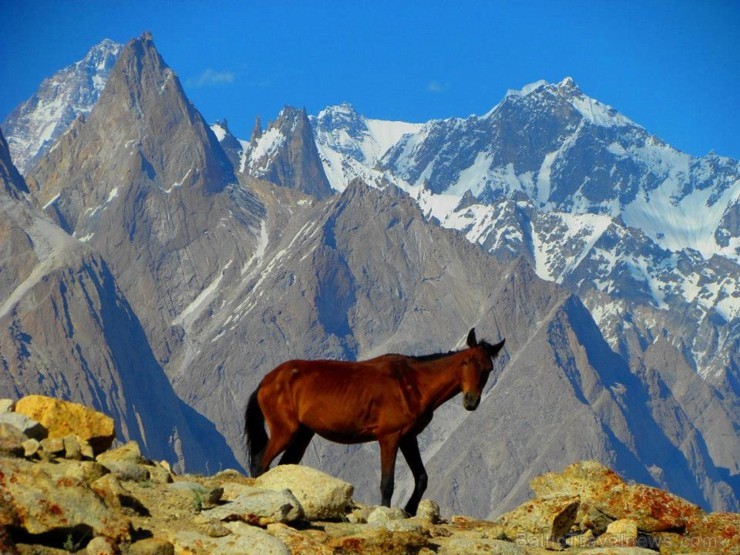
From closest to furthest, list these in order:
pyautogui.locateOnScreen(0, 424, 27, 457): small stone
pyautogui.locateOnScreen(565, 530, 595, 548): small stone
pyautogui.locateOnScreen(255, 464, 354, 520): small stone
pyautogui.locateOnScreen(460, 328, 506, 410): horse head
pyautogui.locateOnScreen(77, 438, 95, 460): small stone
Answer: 1. pyautogui.locateOnScreen(0, 424, 27, 457): small stone
2. pyautogui.locateOnScreen(77, 438, 95, 460): small stone
3. pyautogui.locateOnScreen(255, 464, 354, 520): small stone
4. pyautogui.locateOnScreen(565, 530, 595, 548): small stone
5. pyautogui.locateOnScreen(460, 328, 506, 410): horse head

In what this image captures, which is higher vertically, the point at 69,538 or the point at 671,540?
the point at 671,540

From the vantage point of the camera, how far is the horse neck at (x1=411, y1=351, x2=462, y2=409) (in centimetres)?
2438

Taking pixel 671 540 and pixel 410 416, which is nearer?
pixel 671 540

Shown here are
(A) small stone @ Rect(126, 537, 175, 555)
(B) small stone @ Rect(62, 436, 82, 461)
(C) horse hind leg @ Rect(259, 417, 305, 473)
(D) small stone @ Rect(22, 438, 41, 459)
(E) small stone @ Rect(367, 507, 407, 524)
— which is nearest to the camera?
(A) small stone @ Rect(126, 537, 175, 555)

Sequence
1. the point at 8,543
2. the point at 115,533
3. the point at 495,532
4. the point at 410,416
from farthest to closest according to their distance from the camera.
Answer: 1. the point at 410,416
2. the point at 495,532
3. the point at 115,533
4. the point at 8,543

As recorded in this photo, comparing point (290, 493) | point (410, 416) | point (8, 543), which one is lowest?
point (8, 543)

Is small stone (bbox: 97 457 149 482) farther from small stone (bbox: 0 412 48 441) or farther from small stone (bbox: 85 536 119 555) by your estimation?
small stone (bbox: 85 536 119 555)

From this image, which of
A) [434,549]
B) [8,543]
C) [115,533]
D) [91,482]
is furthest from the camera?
[434,549]

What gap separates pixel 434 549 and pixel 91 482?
15.7 ft

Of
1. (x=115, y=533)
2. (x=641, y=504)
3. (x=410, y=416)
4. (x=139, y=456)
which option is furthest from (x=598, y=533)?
(x=115, y=533)

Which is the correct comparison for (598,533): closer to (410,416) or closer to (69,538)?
(410,416)

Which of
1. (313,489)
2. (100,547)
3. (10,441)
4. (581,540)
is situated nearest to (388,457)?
(313,489)

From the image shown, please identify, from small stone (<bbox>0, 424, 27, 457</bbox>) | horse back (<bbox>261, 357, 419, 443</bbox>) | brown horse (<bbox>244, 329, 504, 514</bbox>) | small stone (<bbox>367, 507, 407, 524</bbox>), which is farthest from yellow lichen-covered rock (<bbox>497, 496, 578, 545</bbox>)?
small stone (<bbox>0, 424, 27, 457</bbox>)

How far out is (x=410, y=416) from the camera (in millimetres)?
24031
